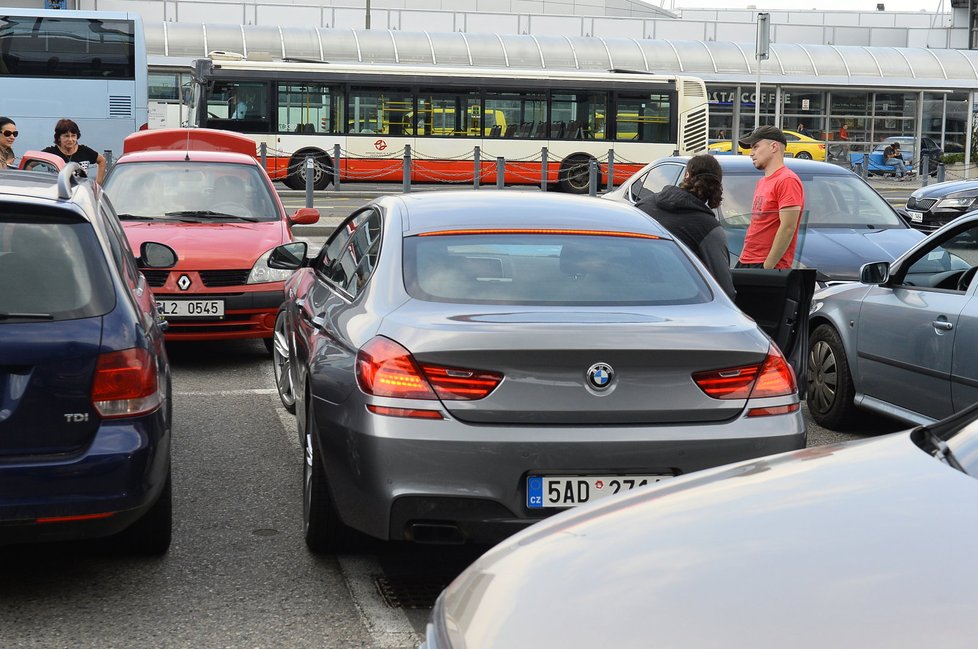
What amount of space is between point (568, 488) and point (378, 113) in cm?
2674

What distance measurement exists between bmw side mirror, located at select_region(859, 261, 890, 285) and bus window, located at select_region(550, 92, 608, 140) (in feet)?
79.2

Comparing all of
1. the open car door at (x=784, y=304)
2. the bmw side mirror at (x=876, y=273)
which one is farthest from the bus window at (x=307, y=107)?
the open car door at (x=784, y=304)

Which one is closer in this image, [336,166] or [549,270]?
[549,270]

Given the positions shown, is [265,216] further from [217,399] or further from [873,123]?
[873,123]

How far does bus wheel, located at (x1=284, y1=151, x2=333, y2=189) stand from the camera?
2888 cm

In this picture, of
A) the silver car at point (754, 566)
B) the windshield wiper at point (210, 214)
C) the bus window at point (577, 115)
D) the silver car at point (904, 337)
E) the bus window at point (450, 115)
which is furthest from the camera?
the bus window at point (577, 115)

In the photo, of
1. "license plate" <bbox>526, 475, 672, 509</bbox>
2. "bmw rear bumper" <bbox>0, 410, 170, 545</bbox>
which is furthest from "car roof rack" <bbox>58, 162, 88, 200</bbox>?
"license plate" <bbox>526, 475, 672, 509</bbox>

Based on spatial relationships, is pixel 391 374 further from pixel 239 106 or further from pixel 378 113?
pixel 378 113

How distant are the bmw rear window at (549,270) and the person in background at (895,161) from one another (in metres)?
36.9

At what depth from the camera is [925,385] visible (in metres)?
6.48

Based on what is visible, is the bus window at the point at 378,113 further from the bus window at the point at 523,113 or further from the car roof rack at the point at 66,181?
the car roof rack at the point at 66,181

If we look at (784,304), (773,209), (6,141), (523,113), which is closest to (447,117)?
(523,113)

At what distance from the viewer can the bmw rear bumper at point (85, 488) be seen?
4.04 metres

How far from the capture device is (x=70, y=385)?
4.12 m
